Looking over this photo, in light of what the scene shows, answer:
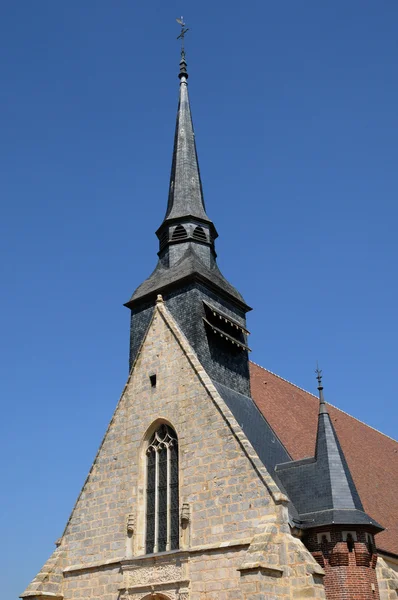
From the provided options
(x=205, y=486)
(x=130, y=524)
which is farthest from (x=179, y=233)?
(x=130, y=524)

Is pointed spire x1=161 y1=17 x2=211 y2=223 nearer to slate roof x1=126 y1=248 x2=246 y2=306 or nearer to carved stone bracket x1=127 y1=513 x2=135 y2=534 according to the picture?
slate roof x1=126 y1=248 x2=246 y2=306

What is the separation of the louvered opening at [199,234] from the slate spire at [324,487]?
269 inches

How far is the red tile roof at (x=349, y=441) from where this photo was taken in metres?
19.5

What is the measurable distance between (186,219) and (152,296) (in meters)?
3.16

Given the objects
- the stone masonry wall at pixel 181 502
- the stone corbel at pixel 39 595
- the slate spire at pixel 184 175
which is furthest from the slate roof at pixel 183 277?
the stone corbel at pixel 39 595

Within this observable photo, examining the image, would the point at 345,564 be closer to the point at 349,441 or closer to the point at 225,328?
the point at 225,328

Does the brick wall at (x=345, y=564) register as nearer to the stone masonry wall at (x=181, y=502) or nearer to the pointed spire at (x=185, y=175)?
the stone masonry wall at (x=181, y=502)

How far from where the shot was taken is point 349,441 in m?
23.8

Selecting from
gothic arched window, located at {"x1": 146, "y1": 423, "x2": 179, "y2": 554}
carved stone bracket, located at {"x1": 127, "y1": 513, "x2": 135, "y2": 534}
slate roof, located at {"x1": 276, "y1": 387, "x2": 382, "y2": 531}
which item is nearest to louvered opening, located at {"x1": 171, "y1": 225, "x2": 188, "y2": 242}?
gothic arched window, located at {"x1": 146, "y1": 423, "x2": 179, "y2": 554}

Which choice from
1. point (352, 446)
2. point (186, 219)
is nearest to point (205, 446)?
point (186, 219)

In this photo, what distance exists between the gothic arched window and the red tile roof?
13.2 feet

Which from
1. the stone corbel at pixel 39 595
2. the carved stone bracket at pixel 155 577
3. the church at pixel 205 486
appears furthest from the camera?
the stone corbel at pixel 39 595

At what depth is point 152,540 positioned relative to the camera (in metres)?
15.4

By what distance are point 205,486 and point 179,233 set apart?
8843 mm
